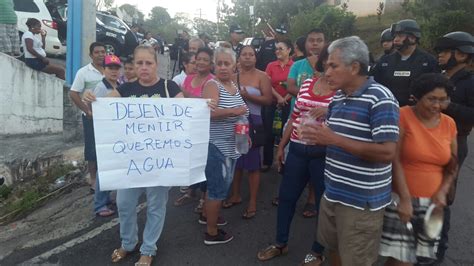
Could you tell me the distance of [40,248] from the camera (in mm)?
3535

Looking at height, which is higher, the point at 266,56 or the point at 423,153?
the point at 266,56

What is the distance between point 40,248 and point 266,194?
2.47 metres

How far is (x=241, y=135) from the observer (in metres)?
3.42

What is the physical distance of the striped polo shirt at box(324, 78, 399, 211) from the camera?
2.08 meters

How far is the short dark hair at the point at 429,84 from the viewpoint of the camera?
228 centimetres

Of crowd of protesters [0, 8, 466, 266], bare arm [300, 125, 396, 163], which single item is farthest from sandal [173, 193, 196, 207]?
bare arm [300, 125, 396, 163]

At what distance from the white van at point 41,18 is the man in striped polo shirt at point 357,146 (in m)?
11.5

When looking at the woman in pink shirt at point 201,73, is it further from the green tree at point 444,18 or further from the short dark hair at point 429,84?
the green tree at point 444,18

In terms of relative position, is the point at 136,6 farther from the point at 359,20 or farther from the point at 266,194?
the point at 266,194

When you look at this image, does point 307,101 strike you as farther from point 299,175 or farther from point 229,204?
point 229,204

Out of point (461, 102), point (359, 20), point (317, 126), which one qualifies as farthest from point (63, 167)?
point (359, 20)

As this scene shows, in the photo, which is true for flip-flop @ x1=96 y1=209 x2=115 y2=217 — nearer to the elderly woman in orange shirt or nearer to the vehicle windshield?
the elderly woman in orange shirt

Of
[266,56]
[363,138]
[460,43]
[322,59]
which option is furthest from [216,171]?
[266,56]

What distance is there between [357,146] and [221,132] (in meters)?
1.47
